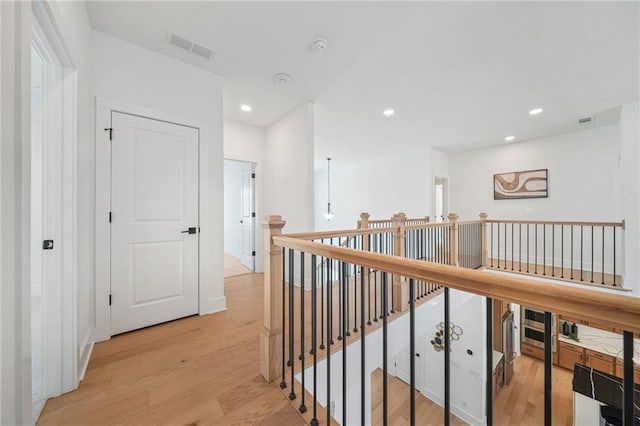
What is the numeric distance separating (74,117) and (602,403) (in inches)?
220

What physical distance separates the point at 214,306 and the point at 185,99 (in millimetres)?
2195

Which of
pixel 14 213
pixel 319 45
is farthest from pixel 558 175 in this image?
pixel 14 213

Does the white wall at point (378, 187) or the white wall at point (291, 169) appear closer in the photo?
the white wall at point (291, 169)

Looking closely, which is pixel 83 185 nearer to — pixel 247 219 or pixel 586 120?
pixel 247 219

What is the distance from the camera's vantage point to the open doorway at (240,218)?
445 centimetres

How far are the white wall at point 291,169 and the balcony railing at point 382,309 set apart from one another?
0.75 metres

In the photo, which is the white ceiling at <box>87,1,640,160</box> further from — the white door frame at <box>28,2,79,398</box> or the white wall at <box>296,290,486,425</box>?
the white wall at <box>296,290,486,425</box>

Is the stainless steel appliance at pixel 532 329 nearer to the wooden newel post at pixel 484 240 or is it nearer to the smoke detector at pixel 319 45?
the wooden newel post at pixel 484 240

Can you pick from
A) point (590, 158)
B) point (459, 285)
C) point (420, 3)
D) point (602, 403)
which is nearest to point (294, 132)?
point (420, 3)

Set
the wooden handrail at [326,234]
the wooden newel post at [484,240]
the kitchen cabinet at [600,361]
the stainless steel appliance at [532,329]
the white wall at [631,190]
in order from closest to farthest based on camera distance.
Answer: the wooden handrail at [326,234], the white wall at [631,190], the kitchen cabinet at [600,361], the wooden newel post at [484,240], the stainless steel appliance at [532,329]

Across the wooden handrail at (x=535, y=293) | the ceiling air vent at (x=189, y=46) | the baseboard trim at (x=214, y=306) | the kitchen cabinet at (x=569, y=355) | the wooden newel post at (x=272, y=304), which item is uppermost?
the ceiling air vent at (x=189, y=46)

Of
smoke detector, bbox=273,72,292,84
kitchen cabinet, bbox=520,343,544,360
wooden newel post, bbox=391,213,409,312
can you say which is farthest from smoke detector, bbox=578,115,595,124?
smoke detector, bbox=273,72,292,84

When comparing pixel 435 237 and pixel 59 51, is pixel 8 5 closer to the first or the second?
pixel 59 51

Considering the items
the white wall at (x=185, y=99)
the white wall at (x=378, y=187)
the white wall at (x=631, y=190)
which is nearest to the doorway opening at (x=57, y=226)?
the white wall at (x=185, y=99)
